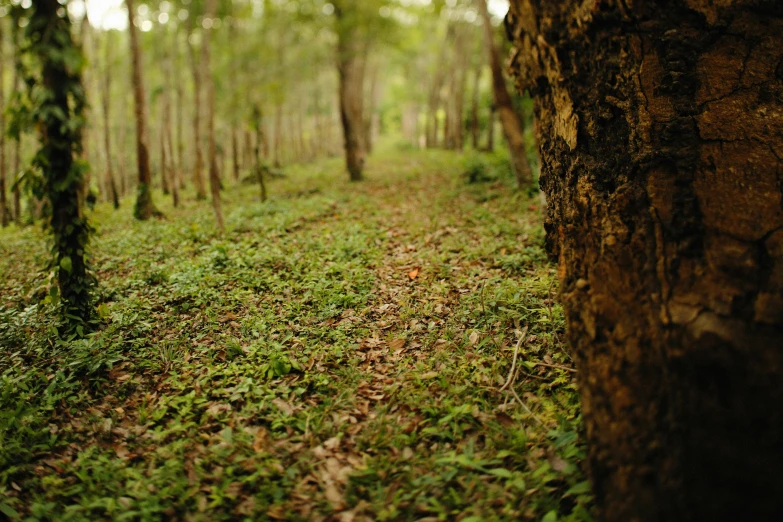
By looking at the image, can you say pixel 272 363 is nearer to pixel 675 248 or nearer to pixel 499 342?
pixel 499 342

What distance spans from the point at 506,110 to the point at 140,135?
10.3m

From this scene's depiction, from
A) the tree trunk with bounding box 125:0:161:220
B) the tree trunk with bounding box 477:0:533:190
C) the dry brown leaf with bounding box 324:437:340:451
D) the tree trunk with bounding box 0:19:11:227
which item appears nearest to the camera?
the dry brown leaf with bounding box 324:437:340:451

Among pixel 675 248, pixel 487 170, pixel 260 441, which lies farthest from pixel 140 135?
pixel 675 248

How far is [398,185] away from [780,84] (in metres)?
11.8

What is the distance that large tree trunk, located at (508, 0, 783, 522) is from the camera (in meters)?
2.49

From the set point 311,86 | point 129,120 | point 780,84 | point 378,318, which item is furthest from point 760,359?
point 129,120

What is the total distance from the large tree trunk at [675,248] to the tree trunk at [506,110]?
631cm

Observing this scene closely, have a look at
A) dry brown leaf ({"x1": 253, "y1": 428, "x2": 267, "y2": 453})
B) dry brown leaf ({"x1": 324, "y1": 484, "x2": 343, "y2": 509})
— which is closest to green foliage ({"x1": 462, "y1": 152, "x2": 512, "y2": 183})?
dry brown leaf ({"x1": 253, "y1": 428, "x2": 267, "y2": 453})

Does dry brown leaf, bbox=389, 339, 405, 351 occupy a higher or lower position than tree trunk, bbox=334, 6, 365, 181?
lower

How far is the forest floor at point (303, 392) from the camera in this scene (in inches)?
128

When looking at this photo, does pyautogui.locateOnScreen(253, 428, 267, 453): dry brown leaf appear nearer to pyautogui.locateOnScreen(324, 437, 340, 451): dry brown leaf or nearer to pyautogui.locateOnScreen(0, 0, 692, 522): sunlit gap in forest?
pyautogui.locateOnScreen(0, 0, 692, 522): sunlit gap in forest

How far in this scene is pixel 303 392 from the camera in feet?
14.2

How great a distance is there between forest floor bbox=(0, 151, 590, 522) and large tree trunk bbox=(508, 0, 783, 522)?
2.43 feet

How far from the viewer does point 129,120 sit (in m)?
34.2
